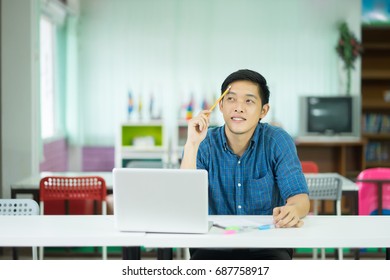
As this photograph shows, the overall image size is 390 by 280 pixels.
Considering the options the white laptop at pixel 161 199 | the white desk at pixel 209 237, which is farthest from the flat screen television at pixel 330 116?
the white laptop at pixel 161 199

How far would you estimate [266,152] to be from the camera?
8.46ft

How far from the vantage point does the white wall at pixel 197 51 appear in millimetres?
8117

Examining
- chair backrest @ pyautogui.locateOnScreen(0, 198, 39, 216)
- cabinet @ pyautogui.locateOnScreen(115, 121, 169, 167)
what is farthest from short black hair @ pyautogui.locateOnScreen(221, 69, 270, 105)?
cabinet @ pyautogui.locateOnScreen(115, 121, 169, 167)

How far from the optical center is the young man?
2506 millimetres

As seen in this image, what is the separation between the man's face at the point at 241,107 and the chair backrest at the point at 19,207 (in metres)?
0.83

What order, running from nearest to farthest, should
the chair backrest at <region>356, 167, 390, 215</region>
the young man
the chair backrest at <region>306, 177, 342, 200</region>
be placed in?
the young man, the chair backrest at <region>306, 177, 342, 200</region>, the chair backrest at <region>356, 167, 390, 215</region>

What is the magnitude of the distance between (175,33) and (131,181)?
624 centimetres

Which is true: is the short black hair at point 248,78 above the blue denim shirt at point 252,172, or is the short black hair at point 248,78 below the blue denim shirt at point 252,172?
above

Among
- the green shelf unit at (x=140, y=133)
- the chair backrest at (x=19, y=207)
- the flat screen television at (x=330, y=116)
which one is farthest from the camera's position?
the flat screen television at (x=330, y=116)

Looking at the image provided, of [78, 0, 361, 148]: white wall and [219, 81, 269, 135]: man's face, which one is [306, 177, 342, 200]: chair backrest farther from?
[78, 0, 361, 148]: white wall

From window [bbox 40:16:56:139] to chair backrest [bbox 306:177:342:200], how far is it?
389 centimetres

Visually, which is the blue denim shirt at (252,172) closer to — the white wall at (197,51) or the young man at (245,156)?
the young man at (245,156)
